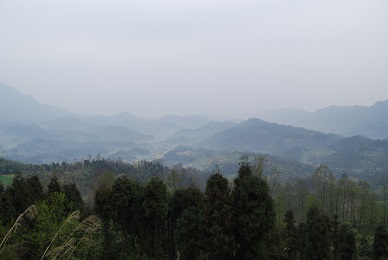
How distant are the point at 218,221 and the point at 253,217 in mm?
2280

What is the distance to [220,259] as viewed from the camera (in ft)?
68.4

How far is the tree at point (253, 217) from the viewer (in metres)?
20.0

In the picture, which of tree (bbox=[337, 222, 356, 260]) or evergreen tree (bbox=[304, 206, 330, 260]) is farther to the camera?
tree (bbox=[337, 222, 356, 260])

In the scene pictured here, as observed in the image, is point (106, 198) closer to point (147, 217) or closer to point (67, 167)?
point (147, 217)

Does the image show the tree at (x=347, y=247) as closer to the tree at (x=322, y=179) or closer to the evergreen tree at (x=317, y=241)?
the evergreen tree at (x=317, y=241)

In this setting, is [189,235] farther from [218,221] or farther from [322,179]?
[322,179]

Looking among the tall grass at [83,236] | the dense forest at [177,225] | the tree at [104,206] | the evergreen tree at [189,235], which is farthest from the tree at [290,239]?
the tall grass at [83,236]

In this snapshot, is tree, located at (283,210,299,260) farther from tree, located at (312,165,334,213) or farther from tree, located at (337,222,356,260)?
tree, located at (312,165,334,213)

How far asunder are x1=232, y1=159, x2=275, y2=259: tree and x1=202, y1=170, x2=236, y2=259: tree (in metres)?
0.72

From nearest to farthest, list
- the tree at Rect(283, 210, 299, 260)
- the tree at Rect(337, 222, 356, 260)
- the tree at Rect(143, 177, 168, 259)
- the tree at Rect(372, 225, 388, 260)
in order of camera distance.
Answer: the tree at Rect(143, 177, 168, 259), the tree at Rect(372, 225, 388, 260), the tree at Rect(337, 222, 356, 260), the tree at Rect(283, 210, 299, 260)

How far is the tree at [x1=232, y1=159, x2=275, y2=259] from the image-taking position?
786 inches

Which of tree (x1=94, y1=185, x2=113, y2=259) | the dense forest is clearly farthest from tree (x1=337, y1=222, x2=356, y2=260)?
tree (x1=94, y1=185, x2=113, y2=259)

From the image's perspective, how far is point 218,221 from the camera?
797 inches

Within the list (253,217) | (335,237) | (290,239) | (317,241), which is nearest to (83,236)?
(253,217)
